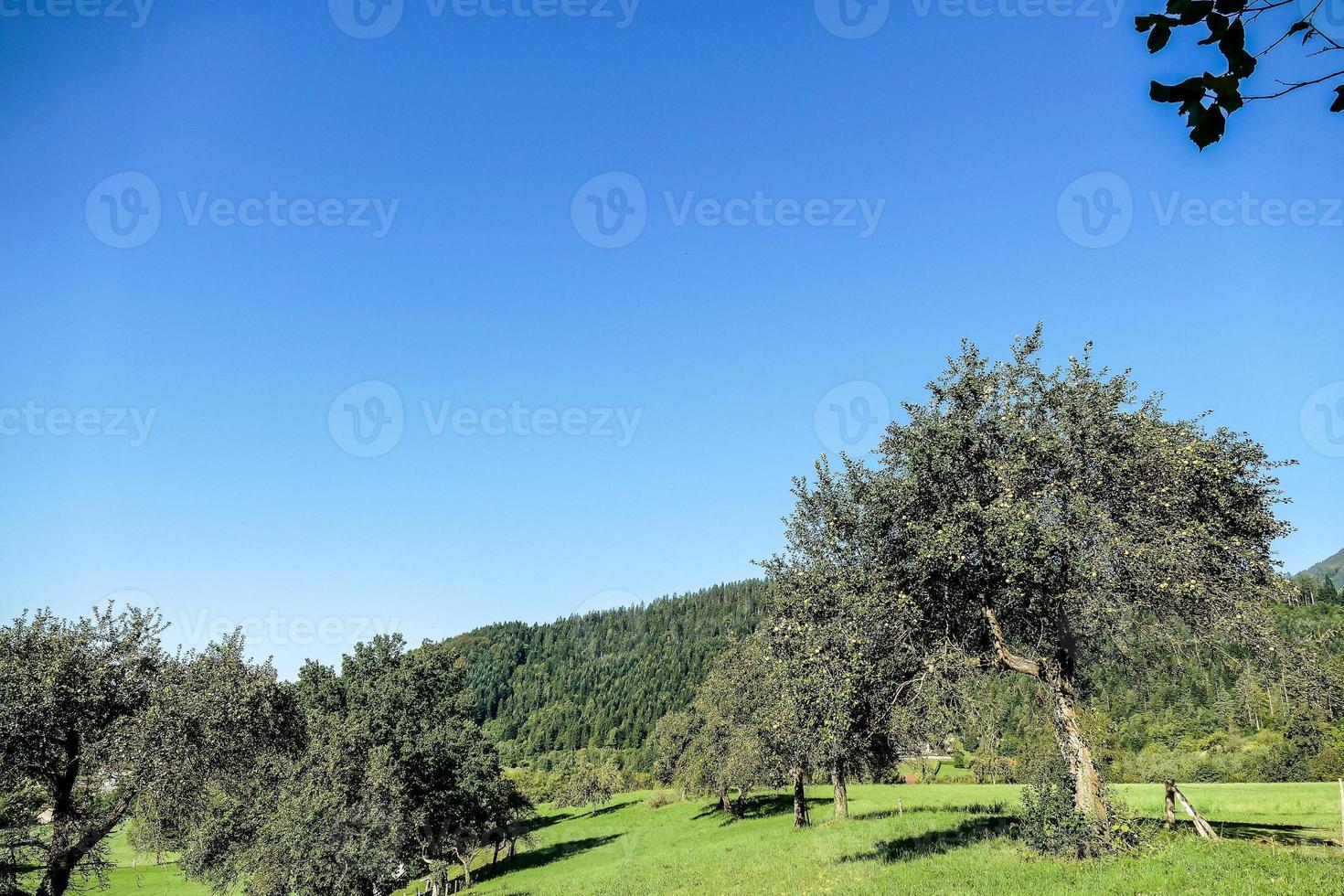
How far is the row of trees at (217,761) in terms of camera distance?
27.8 meters

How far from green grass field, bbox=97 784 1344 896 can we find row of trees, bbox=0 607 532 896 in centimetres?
1251

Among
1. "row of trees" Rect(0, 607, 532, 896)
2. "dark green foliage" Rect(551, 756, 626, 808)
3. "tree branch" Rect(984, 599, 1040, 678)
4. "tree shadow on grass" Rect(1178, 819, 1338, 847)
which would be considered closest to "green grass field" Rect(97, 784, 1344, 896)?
"tree shadow on grass" Rect(1178, 819, 1338, 847)

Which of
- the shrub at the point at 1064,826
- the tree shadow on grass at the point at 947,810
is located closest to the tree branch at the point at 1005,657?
the shrub at the point at 1064,826

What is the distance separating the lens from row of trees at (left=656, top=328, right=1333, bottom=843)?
21.0 metres

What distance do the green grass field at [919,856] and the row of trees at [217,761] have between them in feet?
41.0

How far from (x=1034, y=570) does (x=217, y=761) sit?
35434mm

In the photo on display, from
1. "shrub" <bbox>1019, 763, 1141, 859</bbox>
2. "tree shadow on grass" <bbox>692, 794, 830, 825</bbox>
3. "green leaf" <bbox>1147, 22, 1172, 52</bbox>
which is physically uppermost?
"green leaf" <bbox>1147, 22, 1172, 52</bbox>

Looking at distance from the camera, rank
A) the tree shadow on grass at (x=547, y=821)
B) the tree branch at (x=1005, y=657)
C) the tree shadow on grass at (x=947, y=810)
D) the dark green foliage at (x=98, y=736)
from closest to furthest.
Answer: the tree branch at (x=1005, y=657)
the dark green foliage at (x=98, y=736)
the tree shadow on grass at (x=947, y=810)
the tree shadow on grass at (x=547, y=821)

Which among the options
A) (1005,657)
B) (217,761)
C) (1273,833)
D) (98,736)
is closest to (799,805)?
(1273,833)

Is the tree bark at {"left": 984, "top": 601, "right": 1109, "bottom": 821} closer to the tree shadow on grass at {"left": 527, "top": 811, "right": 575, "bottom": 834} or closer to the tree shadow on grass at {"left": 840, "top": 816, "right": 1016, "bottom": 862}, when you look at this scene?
the tree shadow on grass at {"left": 840, "top": 816, "right": 1016, "bottom": 862}

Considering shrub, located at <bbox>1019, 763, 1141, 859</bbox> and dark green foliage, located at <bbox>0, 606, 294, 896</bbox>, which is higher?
dark green foliage, located at <bbox>0, 606, 294, 896</bbox>

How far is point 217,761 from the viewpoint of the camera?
31.1 m

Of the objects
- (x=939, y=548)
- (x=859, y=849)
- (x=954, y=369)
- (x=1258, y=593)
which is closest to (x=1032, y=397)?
(x=954, y=369)

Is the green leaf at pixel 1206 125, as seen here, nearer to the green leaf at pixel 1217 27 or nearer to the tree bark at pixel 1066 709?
the green leaf at pixel 1217 27
